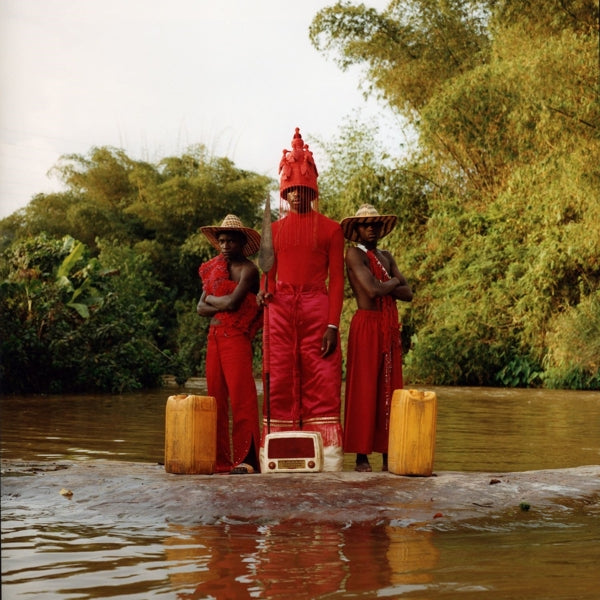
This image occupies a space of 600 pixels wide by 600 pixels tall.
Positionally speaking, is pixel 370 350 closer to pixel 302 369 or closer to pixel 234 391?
pixel 302 369

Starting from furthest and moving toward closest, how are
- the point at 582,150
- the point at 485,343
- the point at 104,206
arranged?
the point at 104,206 → the point at 485,343 → the point at 582,150

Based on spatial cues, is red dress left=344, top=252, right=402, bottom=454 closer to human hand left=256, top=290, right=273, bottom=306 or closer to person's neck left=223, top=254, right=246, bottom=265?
human hand left=256, top=290, right=273, bottom=306

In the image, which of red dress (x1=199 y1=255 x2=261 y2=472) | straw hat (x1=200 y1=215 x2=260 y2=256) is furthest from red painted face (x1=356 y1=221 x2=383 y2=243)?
red dress (x1=199 y1=255 x2=261 y2=472)

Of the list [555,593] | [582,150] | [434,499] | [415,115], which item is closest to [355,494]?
[434,499]

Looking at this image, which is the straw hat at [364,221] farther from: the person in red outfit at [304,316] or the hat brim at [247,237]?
the hat brim at [247,237]

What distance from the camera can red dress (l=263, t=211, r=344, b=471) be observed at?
19.6 ft

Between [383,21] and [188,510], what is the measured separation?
19736mm

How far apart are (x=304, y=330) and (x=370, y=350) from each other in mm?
430

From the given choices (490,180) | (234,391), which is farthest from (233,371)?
(490,180)

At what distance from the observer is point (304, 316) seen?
600cm

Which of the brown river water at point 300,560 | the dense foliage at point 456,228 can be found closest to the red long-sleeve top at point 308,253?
the brown river water at point 300,560

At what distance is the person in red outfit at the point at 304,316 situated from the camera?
596 centimetres

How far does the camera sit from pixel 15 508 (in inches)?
205

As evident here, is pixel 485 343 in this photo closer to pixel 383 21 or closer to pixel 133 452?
pixel 383 21
